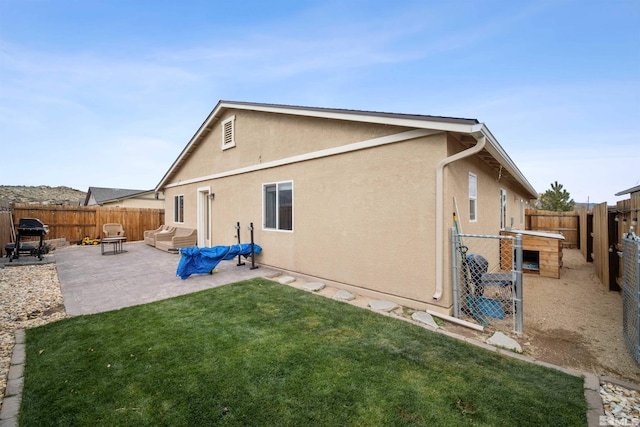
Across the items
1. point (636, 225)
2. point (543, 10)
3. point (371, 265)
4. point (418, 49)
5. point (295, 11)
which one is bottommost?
point (371, 265)

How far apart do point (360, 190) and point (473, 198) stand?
2686 mm

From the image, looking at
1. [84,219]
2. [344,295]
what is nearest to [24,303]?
[344,295]

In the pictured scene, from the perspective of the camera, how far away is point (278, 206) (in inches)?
278

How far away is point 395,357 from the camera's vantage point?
2973 mm

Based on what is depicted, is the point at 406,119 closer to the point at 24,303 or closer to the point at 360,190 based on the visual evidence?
the point at 360,190

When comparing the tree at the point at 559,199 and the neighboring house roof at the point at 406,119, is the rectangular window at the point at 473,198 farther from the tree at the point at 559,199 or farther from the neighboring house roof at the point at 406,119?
the tree at the point at 559,199

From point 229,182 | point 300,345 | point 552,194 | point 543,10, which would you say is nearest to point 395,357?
point 300,345

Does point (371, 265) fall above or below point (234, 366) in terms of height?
above

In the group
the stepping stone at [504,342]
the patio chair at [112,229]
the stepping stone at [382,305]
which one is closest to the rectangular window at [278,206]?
the stepping stone at [382,305]

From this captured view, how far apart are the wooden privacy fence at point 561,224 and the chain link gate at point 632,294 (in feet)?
41.9

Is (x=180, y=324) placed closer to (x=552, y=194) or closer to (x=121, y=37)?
(x=121, y=37)

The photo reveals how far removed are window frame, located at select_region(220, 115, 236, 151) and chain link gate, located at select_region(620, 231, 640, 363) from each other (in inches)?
346

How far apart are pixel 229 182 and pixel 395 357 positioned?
296 inches

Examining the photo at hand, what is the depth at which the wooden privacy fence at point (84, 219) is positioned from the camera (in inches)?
480
